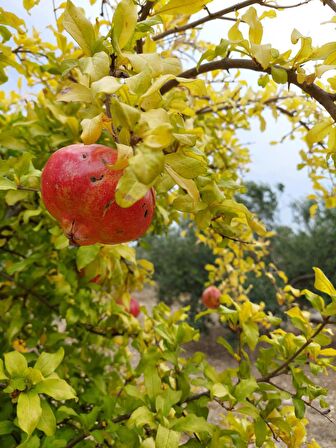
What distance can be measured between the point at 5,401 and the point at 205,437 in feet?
1.63

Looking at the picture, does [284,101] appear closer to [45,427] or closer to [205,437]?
[205,437]

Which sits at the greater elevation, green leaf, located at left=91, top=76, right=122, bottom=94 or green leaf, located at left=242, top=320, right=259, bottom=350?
green leaf, located at left=91, top=76, right=122, bottom=94

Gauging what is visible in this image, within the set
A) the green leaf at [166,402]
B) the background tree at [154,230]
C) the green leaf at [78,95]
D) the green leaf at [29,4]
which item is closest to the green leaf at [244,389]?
the background tree at [154,230]

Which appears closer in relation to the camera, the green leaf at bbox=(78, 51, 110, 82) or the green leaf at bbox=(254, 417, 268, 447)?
the green leaf at bbox=(78, 51, 110, 82)

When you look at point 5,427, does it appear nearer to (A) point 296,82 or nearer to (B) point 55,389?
(B) point 55,389

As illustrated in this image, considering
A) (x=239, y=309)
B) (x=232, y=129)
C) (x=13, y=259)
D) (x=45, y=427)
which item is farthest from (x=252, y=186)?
(x=45, y=427)

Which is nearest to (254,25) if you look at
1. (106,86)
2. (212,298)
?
(106,86)

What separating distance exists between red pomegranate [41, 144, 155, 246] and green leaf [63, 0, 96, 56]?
13 centimetres

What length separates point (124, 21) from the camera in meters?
0.46

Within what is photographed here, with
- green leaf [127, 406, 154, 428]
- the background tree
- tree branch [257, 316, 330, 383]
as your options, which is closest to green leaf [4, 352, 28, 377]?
the background tree

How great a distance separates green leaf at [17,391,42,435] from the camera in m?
0.58

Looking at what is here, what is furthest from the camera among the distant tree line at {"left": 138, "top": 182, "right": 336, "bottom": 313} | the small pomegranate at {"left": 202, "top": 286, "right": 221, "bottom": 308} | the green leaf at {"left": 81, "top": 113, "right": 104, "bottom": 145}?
the distant tree line at {"left": 138, "top": 182, "right": 336, "bottom": 313}

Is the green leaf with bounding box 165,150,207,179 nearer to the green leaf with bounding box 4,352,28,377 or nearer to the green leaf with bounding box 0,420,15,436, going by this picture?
the green leaf with bounding box 4,352,28,377

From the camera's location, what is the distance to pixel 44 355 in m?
0.70
